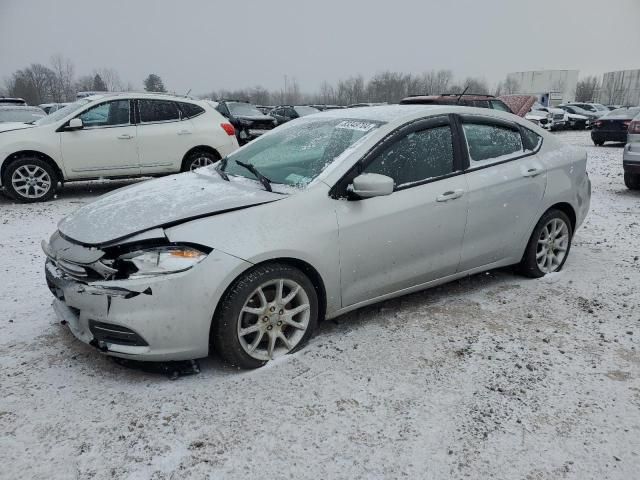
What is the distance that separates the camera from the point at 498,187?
3.88m

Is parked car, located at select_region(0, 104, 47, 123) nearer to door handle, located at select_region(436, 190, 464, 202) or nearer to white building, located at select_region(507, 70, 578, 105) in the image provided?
door handle, located at select_region(436, 190, 464, 202)

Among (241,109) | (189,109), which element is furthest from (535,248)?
(241,109)

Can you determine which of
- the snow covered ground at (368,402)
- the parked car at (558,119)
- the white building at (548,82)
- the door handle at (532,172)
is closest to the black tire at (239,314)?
the snow covered ground at (368,402)

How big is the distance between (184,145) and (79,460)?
662cm

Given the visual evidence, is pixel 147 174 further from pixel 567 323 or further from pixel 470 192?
pixel 567 323

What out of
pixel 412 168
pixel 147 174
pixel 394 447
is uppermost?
pixel 412 168

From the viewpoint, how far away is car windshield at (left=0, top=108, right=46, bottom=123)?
11.6 metres

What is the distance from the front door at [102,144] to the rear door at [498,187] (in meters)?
5.79

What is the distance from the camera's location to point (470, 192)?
371 centimetres

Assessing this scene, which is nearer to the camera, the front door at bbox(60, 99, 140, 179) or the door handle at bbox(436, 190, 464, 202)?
the door handle at bbox(436, 190, 464, 202)

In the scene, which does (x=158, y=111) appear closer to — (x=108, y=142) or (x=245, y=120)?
(x=108, y=142)

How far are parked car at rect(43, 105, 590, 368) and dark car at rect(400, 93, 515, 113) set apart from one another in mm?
5556

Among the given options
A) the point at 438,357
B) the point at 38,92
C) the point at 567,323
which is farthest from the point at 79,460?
the point at 38,92

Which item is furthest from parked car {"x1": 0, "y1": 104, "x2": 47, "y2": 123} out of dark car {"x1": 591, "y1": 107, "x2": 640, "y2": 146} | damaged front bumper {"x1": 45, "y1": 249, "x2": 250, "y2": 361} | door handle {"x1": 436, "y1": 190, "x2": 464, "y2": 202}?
dark car {"x1": 591, "y1": 107, "x2": 640, "y2": 146}
